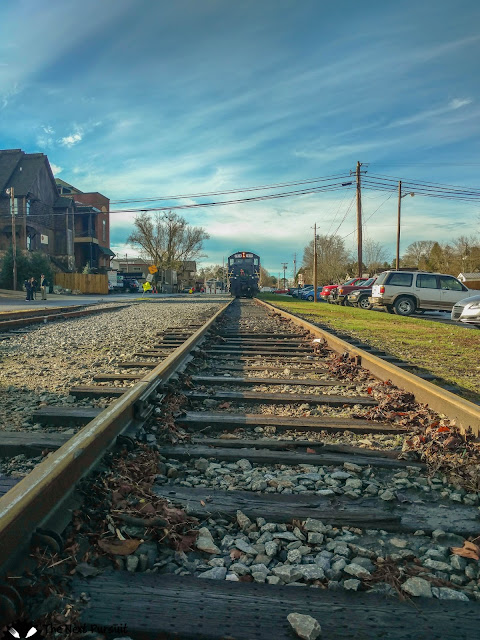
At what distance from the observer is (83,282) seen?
4231 centimetres

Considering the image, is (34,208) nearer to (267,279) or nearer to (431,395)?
(431,395)

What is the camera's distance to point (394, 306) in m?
19.5

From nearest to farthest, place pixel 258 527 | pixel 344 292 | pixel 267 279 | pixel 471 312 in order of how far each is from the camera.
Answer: pixel 258 527
pixel 471 312
pixel 344 292
pixel 267 279

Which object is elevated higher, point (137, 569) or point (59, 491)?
point (59, 491)

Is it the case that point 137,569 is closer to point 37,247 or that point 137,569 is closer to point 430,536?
point 430,536

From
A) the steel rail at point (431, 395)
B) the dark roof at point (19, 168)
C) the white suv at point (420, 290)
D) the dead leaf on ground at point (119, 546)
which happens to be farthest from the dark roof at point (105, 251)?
the dead leaf on ground at point (119, 546)

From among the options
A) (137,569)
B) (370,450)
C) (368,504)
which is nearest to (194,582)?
(137,569)

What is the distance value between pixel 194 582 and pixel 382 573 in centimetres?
69

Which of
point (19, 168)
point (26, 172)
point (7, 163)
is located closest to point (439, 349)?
point (26, 172)

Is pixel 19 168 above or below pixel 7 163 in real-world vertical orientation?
below

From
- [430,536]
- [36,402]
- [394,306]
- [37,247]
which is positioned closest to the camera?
[430,536]

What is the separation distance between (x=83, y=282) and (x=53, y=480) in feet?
140

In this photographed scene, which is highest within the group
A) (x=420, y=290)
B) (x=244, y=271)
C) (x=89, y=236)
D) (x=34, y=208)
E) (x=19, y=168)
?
(x=19, y=168)

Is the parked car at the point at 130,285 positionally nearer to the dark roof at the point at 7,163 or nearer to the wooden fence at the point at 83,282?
the wooden fence at the point at 83,282
